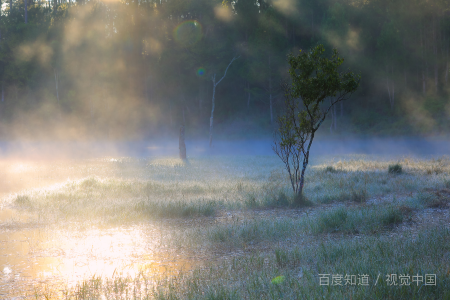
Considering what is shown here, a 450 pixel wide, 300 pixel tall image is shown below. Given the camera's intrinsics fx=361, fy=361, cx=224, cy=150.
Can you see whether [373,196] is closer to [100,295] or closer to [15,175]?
[100,295]

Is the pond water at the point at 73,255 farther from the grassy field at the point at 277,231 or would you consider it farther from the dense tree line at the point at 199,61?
the dense tree line at the point at 199,61

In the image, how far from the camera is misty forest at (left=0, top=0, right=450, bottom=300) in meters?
6.18

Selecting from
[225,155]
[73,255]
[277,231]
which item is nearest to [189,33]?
[225,155]

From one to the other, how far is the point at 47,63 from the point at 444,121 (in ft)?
172

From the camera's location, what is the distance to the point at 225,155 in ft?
116

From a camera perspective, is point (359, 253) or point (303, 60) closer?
point (359, 253)

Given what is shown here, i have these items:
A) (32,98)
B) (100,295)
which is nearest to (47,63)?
Answer: (32,98)

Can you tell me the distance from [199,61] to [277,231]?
1463 inches

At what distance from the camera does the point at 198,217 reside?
10914 millimetres

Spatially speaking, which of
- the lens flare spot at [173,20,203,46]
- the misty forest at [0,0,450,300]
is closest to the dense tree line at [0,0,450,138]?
the lens flare spot at [173,20,203,46]

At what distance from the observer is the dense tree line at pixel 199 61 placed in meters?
42.9

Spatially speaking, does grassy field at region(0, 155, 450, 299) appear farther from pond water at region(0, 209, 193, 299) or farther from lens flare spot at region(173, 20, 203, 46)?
lens flare spot at region(173, 20, 203, 46)

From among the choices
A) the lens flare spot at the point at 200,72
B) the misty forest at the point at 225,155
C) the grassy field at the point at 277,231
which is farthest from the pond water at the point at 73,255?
the lens flare spot at the point at 200,72

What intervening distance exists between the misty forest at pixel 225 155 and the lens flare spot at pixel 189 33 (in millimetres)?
195
